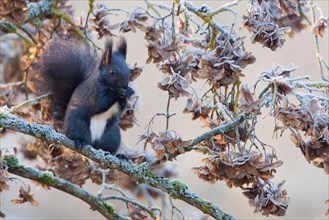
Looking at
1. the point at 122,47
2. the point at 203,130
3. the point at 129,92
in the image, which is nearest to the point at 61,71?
the point at 122,47

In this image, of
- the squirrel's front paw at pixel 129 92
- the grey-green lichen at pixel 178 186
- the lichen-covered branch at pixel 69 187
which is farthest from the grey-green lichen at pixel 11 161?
the grey-green lichen at pixel 178 186

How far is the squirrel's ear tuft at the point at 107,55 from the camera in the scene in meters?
2.68

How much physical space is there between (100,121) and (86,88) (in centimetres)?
13

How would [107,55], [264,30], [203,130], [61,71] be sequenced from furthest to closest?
[203,130] < [61,71] < [107,55] < [264,30]

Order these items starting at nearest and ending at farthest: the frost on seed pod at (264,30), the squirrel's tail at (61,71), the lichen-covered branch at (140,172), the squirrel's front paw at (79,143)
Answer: the frost on seed pod at (264,30), the lichen-covered branch at (140,172), the squirrel's front paw at (79,143), the squirrel's tail at (61,71)

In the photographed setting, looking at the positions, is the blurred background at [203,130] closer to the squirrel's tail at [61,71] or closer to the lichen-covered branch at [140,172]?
the squirrel's tail at [61,71]

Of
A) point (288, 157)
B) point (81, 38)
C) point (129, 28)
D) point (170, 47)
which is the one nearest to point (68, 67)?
point (81, 38)

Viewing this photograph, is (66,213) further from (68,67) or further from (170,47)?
(170,47)

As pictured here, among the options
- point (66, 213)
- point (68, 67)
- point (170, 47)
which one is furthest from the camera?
point (66, 213)

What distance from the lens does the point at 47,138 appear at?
209 cm

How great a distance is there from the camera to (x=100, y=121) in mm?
2773

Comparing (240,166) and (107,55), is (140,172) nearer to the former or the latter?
(240,166)

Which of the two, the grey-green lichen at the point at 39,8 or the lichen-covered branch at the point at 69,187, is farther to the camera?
the grey-green lichen at the point at 39,8

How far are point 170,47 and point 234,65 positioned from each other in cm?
18
